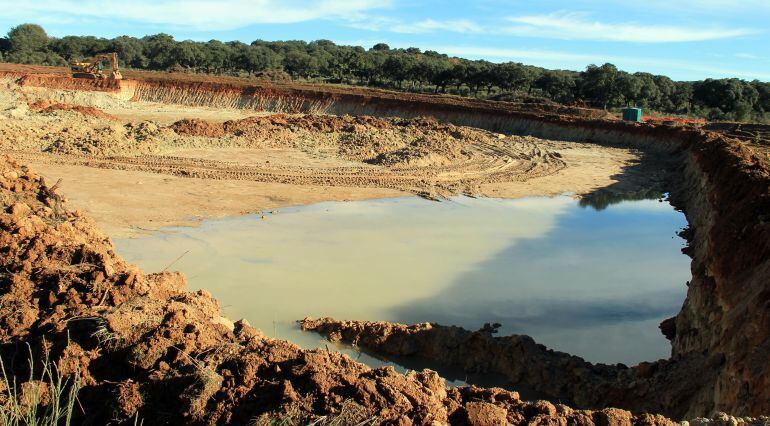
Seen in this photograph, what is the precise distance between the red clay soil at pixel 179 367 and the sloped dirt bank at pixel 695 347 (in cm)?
217

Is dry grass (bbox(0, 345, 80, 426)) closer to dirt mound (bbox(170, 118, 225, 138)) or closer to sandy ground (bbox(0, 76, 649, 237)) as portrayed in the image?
sandy ground (bbox(0, 76, 649, 237))

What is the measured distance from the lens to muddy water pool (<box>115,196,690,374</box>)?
10055 millimetres

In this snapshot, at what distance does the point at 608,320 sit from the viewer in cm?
1041

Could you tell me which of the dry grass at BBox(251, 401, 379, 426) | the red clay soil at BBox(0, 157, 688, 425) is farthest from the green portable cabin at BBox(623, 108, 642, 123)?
the dry grass at BBox(251, 401, 379, 426)

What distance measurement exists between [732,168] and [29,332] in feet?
47.3

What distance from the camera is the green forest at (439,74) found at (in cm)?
4747

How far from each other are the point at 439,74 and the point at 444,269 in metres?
47.0

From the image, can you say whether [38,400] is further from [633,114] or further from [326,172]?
[633,114]

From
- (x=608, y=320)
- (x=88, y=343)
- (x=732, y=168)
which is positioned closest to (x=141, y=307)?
(x=88, y=343)

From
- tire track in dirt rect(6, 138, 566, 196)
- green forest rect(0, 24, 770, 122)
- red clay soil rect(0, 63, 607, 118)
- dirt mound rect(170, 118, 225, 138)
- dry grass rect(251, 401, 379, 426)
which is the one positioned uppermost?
green forest rect(0, 24, 770, 122)

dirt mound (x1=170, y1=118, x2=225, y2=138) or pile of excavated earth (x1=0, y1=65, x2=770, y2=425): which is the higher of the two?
dirt mound (x1=170, y1=118, x2=225, y2=138)

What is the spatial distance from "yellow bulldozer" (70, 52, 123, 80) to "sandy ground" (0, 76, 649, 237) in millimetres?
13853

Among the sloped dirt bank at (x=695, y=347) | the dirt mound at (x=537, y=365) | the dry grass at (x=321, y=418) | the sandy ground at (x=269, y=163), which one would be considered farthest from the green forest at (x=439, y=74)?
the dry grass at (x=321, y=418)

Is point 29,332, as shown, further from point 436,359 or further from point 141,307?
point 436,359
